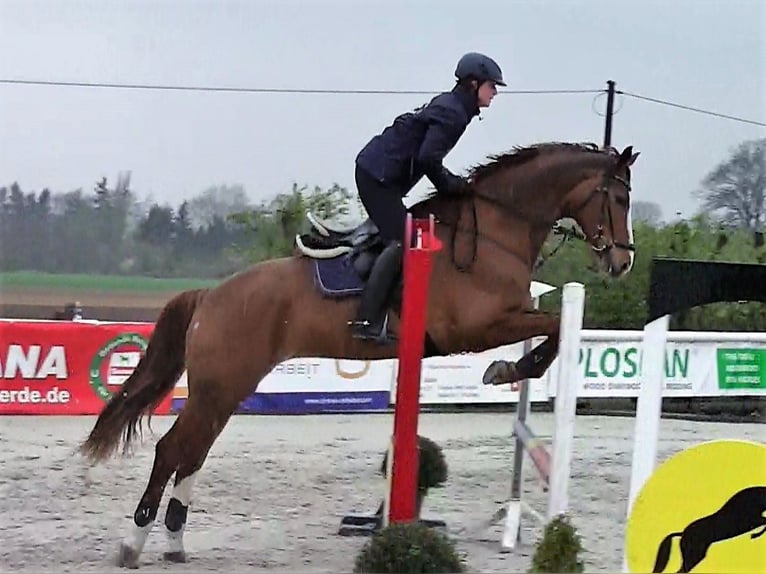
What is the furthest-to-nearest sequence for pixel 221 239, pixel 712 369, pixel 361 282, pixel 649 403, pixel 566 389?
pixel 221 239 → pixel 712 369 → pixel 361 282 → pixel 566 389 → pixel 649 403

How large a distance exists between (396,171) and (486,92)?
0.48 metres

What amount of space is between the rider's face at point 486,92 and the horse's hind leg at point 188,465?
65.1 inches

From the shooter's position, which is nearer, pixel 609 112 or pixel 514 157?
pixel 514 157

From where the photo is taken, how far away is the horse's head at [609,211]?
4629mm

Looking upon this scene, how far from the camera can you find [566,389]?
12.0 ft

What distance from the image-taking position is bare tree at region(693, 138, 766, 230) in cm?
1633

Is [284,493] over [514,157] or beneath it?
beneath

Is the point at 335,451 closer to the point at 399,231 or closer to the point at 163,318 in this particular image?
the point at 163,318

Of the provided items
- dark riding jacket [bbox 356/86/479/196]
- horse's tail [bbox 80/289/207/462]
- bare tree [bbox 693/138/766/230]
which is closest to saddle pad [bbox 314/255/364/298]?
dark riding jacket [bbox 356/86/479/196]

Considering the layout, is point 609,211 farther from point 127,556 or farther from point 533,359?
point 127,556

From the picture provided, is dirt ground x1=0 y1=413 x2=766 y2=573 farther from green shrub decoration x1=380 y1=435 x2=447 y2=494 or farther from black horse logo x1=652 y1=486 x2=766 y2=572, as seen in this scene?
black horse logo x1=652 y1=486 x2=766 y2=572

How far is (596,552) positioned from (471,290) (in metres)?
1.25

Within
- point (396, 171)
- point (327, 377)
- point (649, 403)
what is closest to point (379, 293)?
point (396, 171)

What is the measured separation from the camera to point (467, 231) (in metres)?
4.66
